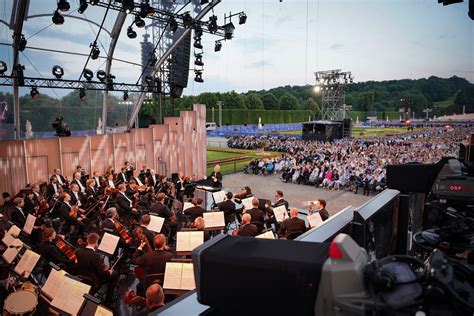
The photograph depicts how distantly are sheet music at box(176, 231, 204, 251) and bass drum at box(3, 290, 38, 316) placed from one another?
2552mm

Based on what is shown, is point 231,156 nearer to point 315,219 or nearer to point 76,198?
point 76,198

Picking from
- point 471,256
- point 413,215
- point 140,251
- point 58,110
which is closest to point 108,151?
point 58,110

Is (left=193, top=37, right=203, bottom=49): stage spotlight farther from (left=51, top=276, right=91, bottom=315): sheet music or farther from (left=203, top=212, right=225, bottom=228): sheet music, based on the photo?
(left=51, top=276, right=91, bottom=315): sheet music

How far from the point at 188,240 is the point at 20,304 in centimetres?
289

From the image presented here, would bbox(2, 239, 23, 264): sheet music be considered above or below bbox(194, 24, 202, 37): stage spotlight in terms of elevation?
below

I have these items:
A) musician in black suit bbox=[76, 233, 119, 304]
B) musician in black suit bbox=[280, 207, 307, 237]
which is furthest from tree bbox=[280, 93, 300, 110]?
musician in black suit bbox=[76, 233, 119, 304]

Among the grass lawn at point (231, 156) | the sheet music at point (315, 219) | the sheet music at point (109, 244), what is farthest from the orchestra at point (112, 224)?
the grass lawn at point (231, 156)

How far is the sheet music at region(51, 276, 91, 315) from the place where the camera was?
4238mm

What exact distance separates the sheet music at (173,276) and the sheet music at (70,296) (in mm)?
1036

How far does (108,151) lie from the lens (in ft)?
60.5

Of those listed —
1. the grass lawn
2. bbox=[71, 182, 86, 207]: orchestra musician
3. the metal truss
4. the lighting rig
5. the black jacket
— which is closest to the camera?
the black jacket

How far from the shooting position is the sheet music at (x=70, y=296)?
424 cm

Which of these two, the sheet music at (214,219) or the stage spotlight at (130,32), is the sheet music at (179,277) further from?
the stage spotlight at (130,32)

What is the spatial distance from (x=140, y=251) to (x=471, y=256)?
20.4ft
